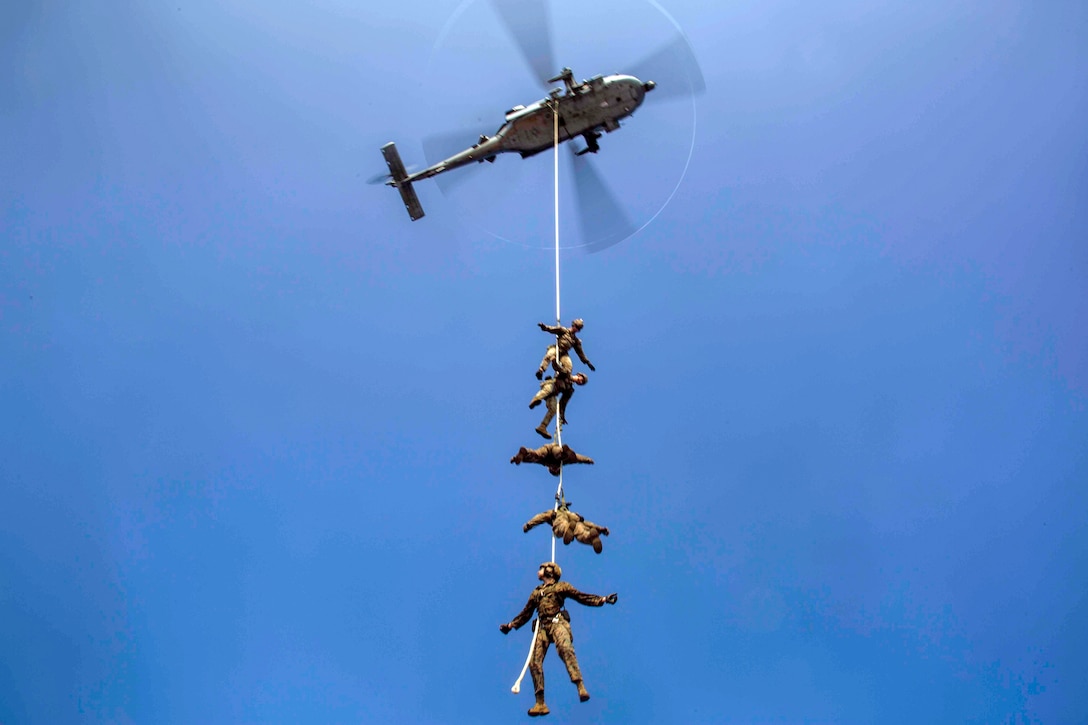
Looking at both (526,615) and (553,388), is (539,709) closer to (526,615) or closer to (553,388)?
(526,615)

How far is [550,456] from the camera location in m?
8.49

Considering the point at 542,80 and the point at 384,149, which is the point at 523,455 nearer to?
the point at 542,80

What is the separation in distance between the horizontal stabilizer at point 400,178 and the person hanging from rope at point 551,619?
23.2 ft

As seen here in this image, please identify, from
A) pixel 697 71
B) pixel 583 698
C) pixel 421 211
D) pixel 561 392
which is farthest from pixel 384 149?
pixel 583 698

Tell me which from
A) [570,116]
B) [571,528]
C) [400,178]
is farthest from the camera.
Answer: [400,178]

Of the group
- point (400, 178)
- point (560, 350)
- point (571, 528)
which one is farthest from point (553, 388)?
point (400, 178)

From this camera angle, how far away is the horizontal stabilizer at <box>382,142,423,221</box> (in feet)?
42.0

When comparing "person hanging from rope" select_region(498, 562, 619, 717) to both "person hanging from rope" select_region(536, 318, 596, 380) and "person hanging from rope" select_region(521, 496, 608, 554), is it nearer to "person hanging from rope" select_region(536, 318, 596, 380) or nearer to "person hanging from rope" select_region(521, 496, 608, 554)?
"person hanging from rope" select_region(521, 496, 608, 554)

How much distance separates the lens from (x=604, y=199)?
1205 centimetres

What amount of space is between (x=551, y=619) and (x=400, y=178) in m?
7.80

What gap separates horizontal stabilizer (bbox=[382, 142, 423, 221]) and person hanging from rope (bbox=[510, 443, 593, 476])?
6.15 metres

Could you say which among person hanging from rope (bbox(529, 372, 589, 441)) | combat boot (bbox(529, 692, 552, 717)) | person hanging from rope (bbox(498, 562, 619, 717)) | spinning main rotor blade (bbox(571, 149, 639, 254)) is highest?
spinning main rotor blade (bbox(571, 149, 639, 254))

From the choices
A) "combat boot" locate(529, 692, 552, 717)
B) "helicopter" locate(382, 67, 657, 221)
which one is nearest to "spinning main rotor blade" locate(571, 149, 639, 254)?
"helicopter" locate(382, 67, 657, 221)

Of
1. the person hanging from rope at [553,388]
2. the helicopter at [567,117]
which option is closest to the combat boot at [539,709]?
the person hanging from rope at [553,388]
